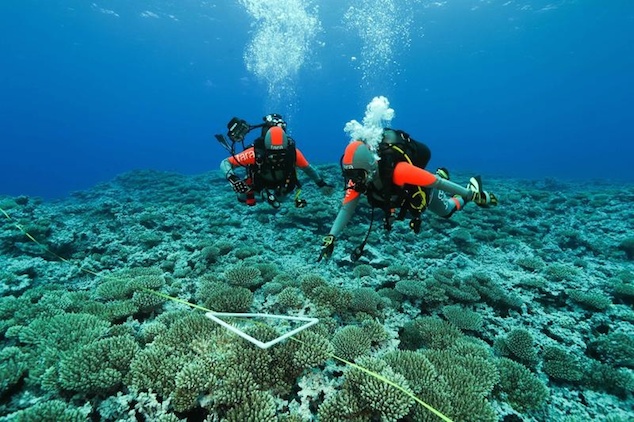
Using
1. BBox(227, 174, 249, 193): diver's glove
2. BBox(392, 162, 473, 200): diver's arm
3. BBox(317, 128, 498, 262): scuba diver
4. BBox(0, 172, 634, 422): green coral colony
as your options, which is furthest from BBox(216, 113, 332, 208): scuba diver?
BBox(392, 162, 473, 200): diver's arm

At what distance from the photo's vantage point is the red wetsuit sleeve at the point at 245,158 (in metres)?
6.62

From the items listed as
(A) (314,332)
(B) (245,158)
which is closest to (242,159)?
(B) (245,158)

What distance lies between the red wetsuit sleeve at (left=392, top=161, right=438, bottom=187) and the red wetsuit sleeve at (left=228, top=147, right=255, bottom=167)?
321cm

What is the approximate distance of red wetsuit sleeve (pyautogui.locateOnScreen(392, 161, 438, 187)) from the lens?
16.6 feet

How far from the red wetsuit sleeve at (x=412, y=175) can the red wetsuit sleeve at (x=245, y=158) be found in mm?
3210

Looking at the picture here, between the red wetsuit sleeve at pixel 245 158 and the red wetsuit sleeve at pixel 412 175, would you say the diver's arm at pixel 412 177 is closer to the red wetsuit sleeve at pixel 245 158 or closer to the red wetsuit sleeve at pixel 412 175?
the red wetsuit sleeve at pixel 412 175

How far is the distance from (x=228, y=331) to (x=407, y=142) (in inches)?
175

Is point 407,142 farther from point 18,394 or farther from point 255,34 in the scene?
point 255,34

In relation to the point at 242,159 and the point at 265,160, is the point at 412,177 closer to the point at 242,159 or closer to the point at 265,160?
the point at 265,160

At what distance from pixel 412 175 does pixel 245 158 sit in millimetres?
3650

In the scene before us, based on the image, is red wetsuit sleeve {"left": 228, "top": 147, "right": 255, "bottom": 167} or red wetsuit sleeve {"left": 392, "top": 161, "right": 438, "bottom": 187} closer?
red wetsuit sleeve {"left": 392, "top": 161, "right": 438, "bottom": 187}

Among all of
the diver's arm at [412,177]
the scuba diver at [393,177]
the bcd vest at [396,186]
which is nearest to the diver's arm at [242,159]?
the scuba diver at [393,177]

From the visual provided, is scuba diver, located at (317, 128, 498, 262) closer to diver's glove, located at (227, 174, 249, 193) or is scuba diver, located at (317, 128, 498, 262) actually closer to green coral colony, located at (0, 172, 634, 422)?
green coral colony, located at (0, 172, 634, 422)

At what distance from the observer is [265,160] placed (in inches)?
252
